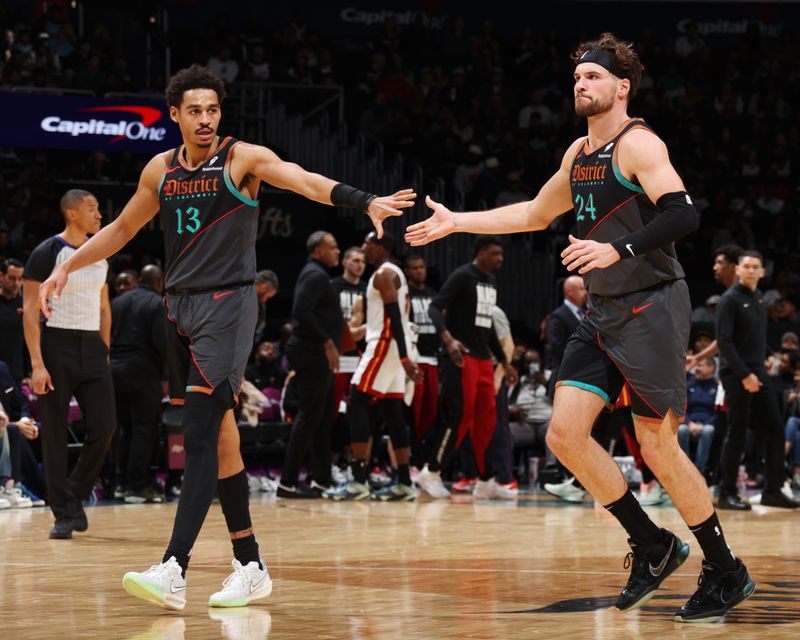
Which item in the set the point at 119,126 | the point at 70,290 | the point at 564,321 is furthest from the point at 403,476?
the point at 119,126

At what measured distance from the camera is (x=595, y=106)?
16.1 feet

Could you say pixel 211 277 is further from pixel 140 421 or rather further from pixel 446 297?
pixel 446 297

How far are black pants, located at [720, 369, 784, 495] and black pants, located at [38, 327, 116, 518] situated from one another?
4.76 meters

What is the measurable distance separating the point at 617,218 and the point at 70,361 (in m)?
3.96

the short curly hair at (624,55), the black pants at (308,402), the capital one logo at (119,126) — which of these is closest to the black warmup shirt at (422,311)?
the black pants at (308,402)

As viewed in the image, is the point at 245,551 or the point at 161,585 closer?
the point at 161,585

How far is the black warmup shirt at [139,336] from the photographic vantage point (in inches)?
406

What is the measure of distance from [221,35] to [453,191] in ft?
13.9

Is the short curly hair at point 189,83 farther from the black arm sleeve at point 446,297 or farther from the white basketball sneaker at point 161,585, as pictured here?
the black arm sleeve at point 446,297

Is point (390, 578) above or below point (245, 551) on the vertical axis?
below

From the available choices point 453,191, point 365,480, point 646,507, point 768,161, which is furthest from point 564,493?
point 768,161

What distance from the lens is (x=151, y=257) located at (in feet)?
49.3

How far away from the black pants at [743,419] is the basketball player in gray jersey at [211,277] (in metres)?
5.67

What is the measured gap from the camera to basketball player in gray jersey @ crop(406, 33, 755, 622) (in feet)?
15.5
